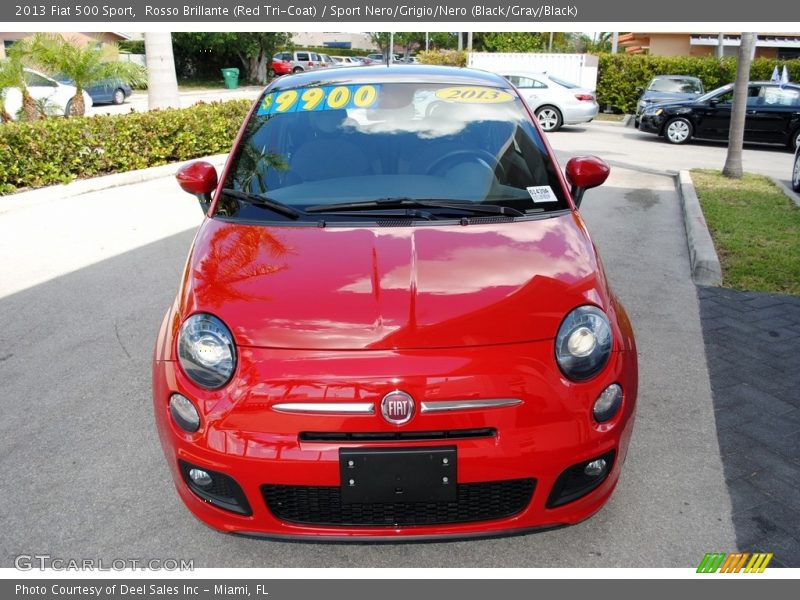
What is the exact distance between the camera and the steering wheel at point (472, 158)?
137 inches

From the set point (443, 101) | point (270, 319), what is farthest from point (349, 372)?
point (443, 101)

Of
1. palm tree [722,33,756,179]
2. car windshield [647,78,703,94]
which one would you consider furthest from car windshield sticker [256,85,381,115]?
car windshield [647,78,703,94]

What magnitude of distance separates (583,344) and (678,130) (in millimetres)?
15801

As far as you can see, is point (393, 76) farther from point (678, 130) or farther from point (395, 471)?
point (678, 130)

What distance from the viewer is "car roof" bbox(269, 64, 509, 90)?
13.1 ft

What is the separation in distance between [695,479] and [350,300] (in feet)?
5.75

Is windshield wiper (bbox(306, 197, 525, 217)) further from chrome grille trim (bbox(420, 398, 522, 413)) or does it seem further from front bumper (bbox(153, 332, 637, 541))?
chrome grille trim (bbox(420, 398, 522, 413))

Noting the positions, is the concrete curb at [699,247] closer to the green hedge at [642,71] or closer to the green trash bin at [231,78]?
the green hedge at [642,71]

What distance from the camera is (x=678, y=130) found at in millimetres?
16672

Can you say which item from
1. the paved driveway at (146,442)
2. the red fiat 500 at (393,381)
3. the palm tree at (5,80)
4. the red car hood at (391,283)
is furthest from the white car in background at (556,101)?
the red fiat 500 at (393,381)

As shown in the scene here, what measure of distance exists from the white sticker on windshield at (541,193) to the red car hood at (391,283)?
0.74 feet

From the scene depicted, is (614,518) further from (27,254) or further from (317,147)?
(27,254)

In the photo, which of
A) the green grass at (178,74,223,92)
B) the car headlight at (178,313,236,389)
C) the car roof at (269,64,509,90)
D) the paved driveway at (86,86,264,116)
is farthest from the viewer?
the green grass at (178,74,223,92)

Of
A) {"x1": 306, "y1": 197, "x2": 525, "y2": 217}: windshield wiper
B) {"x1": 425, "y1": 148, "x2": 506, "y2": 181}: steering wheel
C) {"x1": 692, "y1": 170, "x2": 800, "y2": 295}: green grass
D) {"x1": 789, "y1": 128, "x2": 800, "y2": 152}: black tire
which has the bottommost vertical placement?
{"x1": 789, "y1": 128, "x2": 800, "y2": 152}: black tire
